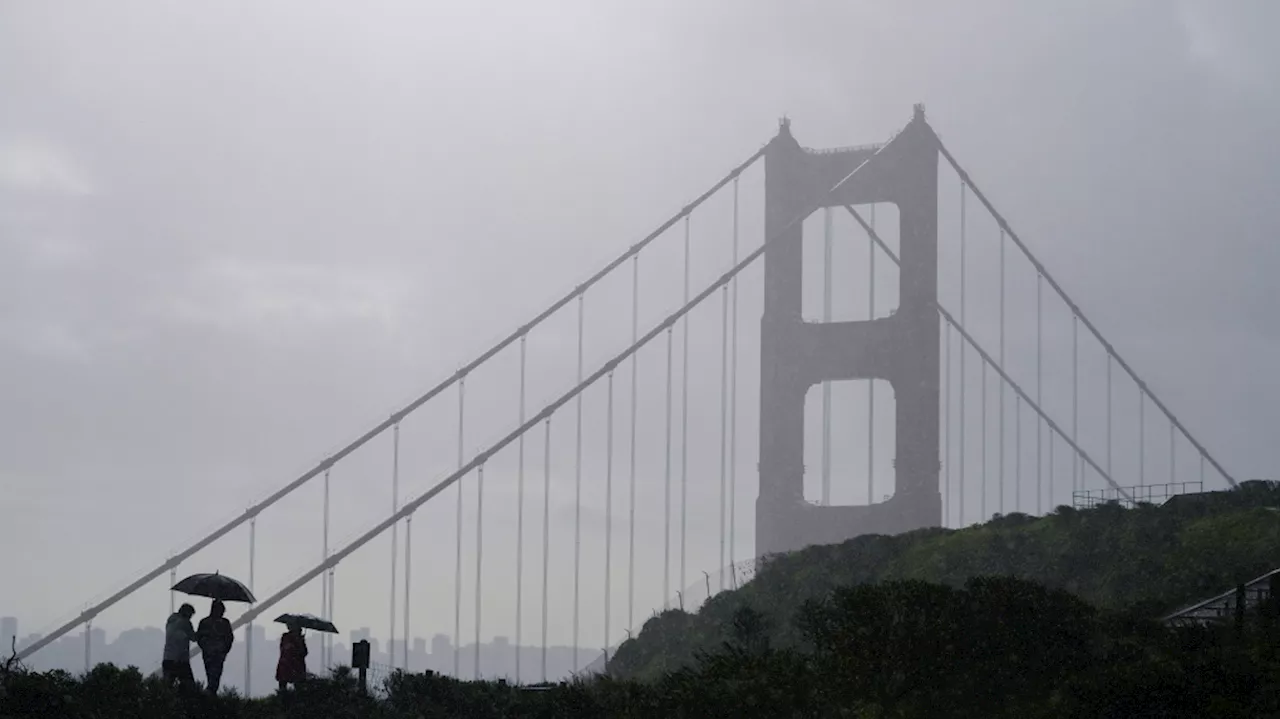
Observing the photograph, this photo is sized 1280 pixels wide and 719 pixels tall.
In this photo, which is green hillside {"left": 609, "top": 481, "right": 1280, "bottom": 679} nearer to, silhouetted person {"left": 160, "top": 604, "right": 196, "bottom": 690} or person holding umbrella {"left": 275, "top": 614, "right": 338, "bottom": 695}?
person holding umbrella {"left": 275, "top": 614, "right": 338, "bottom": 695}

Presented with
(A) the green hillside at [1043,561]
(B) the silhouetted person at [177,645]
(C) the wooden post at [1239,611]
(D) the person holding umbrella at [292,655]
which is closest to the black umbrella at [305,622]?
(D) the person holding umbrella at [292,655]

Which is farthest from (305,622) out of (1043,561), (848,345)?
(848,345)

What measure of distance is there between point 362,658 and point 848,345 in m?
40.3

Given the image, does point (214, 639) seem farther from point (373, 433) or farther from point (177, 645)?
point (373, 433)

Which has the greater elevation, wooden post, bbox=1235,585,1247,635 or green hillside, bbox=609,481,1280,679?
green hillside, bbox=609,481,1280,679

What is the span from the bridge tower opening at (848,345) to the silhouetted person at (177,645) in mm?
37266

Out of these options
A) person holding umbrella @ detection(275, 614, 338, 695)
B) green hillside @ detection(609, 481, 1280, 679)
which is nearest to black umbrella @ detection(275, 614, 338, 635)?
person holding umbrella @ detection(275, 614, 338, 695)

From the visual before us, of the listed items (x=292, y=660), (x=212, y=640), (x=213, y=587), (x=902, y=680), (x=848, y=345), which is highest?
(x=848, y=345)

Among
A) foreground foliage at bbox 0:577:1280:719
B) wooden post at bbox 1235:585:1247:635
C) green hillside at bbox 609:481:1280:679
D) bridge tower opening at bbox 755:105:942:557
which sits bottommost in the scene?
foreground foliage at bbox 0:577:1280:719

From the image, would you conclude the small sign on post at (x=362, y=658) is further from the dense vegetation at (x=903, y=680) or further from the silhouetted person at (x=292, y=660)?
the silhouetted person at (x=292, y=660)

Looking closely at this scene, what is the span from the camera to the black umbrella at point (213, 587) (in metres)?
23.4

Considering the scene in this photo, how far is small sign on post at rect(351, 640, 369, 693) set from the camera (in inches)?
916

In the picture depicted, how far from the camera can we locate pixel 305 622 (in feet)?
78.7

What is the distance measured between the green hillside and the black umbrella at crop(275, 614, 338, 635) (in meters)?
14.4
